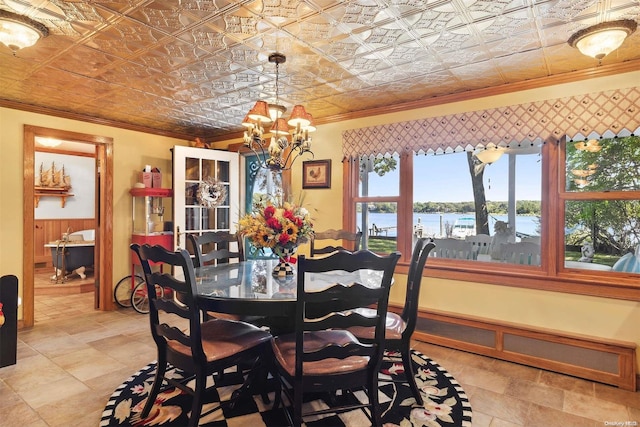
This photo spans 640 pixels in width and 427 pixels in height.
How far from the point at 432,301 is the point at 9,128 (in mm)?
4653

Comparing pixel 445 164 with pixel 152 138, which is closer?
pixel 445 164

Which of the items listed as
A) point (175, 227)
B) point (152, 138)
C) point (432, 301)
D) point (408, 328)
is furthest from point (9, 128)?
point (432, 301)

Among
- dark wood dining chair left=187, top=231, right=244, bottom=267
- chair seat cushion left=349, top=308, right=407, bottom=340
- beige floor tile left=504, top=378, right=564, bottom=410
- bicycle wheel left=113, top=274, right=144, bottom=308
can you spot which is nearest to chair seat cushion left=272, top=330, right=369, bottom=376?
chair seat cushion left=349, top=308, right=407, bottom=340

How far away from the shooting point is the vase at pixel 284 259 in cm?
246

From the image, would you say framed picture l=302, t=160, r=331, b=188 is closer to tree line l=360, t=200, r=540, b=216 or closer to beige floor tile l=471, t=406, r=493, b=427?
tree line l=360, t=200, r=540, b=216

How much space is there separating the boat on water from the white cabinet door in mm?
2485

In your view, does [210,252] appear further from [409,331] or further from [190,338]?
[409,331]

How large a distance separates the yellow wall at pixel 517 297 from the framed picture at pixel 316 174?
0.08m

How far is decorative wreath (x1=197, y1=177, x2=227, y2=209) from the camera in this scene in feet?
15.3

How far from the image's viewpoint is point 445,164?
3.61m

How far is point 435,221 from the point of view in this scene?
144 inches

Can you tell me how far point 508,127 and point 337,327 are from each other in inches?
93.5

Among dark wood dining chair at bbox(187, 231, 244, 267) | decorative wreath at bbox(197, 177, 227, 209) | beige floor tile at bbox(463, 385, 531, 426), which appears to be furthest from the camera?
decorative wreath at bbox(197, 177, 227, 209)

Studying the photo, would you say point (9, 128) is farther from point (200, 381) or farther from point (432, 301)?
point (432, 301)
